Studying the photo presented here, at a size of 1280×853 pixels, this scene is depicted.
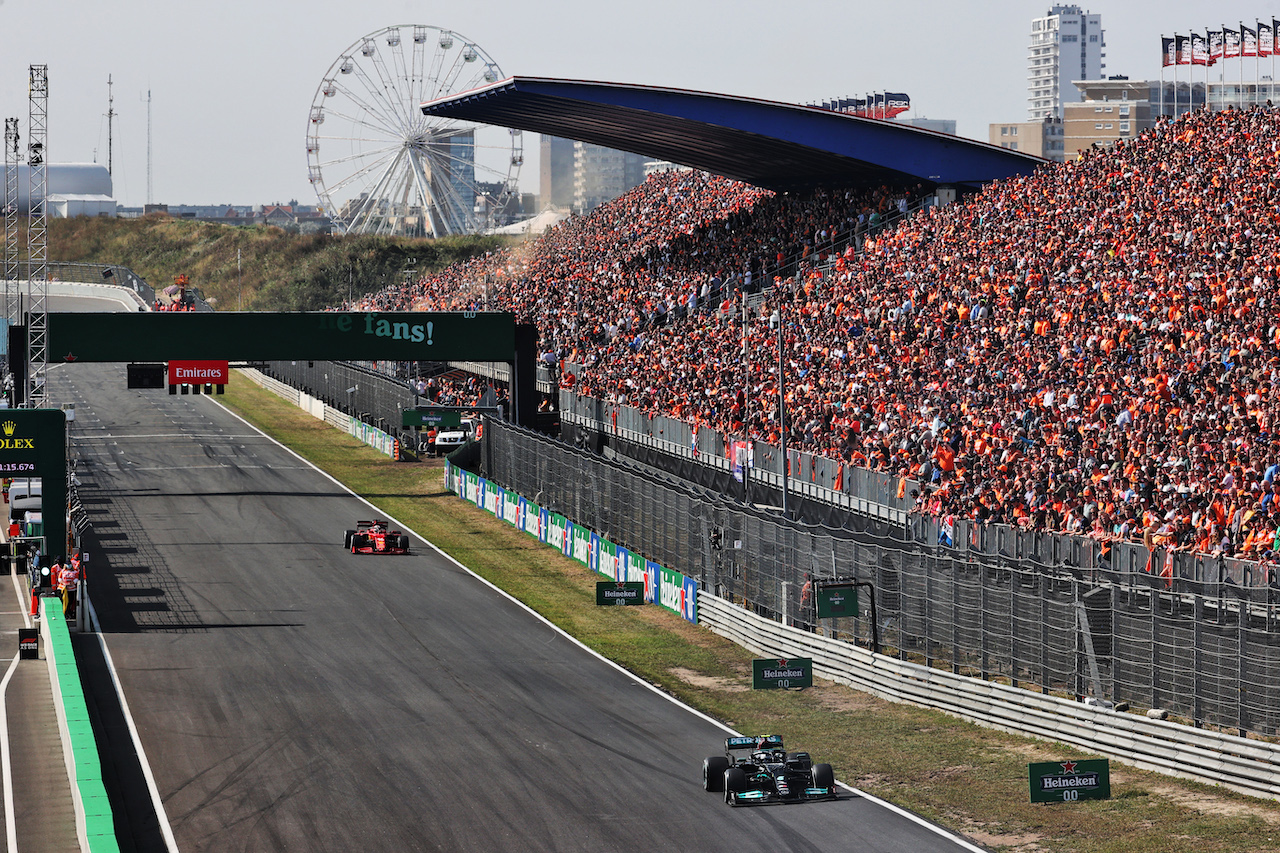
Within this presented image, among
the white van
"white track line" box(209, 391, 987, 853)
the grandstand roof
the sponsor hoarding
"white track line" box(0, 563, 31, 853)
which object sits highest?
the grandstand roof

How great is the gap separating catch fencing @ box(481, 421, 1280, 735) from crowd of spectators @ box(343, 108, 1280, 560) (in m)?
2.84

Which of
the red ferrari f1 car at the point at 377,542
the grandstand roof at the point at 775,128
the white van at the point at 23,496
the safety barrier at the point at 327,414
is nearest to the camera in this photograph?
the red ferrari f1 car at the point at 377,542

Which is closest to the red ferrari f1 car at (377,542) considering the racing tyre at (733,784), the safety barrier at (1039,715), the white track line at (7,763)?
the white track line at (7,763)

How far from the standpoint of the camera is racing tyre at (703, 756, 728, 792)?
21.9 meters

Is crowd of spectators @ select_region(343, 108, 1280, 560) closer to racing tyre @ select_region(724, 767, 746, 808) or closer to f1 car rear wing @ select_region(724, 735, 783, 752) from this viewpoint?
f1 car rear wing @ select_region(724, 735, 783, 752)

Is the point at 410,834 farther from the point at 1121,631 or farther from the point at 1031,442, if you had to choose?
the point at 1031,442

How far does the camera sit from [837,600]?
28156 millimetres

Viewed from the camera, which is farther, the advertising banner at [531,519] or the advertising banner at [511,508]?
the advertising banner at [511,508]

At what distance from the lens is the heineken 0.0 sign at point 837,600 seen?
92.0 ft

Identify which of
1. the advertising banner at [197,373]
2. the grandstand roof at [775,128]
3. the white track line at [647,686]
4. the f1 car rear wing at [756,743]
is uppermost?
the grandstand roof at [775,128]

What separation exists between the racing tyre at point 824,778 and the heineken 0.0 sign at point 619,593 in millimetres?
14592

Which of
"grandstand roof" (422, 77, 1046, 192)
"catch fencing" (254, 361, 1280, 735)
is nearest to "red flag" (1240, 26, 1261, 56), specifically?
"grandstand roof" (422, 77, 1046, 192)

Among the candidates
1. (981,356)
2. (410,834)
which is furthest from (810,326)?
(410,834)

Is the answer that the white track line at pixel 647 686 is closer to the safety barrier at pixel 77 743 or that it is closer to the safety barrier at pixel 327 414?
the safety barrier at pixel 77 743
